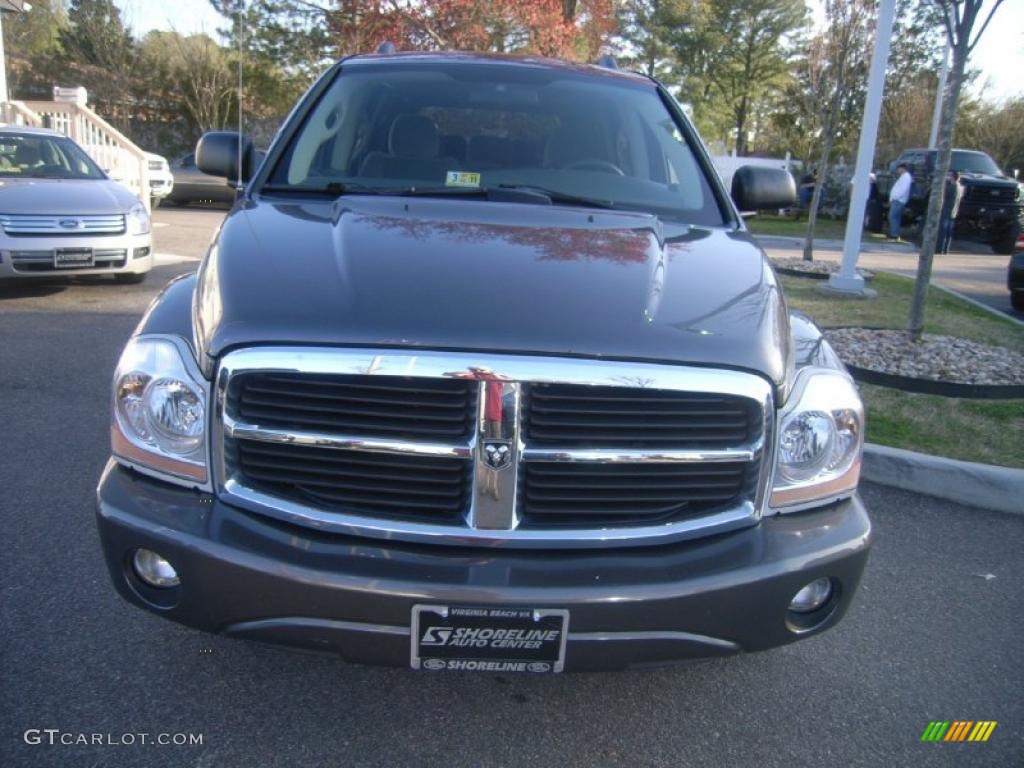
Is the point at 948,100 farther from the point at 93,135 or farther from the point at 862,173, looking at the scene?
the point at 93,135

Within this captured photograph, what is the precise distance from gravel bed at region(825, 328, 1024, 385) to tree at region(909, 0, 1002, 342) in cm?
26

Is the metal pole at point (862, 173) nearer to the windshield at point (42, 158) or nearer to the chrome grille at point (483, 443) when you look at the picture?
the chrome grille at point (483, 443)

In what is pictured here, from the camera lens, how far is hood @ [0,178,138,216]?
26.2 ft

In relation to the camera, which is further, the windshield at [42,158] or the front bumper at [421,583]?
the windshield at [42,158]

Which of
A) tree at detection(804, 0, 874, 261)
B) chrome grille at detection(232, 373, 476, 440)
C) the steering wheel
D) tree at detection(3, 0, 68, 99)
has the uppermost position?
tree at detection(3, 0, 68, 99)

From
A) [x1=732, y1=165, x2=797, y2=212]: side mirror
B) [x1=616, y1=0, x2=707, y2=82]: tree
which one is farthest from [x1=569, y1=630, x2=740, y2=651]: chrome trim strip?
[x1=616, y1=0, x2=707, y2=82]: tree

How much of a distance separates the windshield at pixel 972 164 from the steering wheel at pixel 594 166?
18.8m

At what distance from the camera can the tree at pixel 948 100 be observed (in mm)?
6340

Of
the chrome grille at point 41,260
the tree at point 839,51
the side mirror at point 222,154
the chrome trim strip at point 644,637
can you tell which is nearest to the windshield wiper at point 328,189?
the side mirror at point 222,154

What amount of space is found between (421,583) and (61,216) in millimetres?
7482

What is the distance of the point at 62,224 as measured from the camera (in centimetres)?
802

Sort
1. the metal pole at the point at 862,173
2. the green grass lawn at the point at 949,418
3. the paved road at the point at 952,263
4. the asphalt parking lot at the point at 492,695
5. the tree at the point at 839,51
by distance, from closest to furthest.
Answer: the asphalt parking lot at the point at 492,695 → the green grass lawn at the point at 949,418 → the metal pole at the point at 862,173 → the tree at the point at 839,51 → the paved road at the point at 952,263

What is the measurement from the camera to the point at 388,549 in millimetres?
2119

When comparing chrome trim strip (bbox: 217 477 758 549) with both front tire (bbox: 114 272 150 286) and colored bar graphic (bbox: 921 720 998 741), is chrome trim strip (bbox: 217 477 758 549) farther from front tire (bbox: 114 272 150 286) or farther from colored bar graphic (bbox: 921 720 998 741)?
front tire (bbox: 114 272 150 286)
